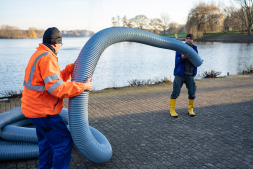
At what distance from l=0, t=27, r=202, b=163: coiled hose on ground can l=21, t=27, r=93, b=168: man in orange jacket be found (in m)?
0.24

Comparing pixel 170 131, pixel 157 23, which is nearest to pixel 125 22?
pixel 157 23

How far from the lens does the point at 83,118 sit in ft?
11.2

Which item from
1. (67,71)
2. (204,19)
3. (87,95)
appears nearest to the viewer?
(87,95)

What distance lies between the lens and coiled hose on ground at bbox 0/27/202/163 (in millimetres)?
3332

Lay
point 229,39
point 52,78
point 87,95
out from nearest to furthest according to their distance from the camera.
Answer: point 52,78
point 87,95
point 229,39

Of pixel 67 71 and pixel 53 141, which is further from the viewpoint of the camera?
pixel 67 71

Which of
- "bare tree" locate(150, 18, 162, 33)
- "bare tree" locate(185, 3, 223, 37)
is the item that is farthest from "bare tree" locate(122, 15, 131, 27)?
"bare tree" locate(185, 3, 223, 37)

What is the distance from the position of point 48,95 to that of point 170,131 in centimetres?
324

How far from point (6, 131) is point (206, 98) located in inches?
261

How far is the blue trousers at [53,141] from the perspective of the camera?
2951 mm

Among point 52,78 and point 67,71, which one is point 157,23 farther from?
point 52,78

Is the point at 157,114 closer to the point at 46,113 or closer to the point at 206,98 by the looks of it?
the point at 206,98

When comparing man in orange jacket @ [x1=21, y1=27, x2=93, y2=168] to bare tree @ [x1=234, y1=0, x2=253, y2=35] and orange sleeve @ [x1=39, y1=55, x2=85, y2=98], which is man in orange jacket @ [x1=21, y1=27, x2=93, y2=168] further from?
bare tree @ [x1=234, y1=0, x2=253, y2=35]

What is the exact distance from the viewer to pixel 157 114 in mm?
6625
